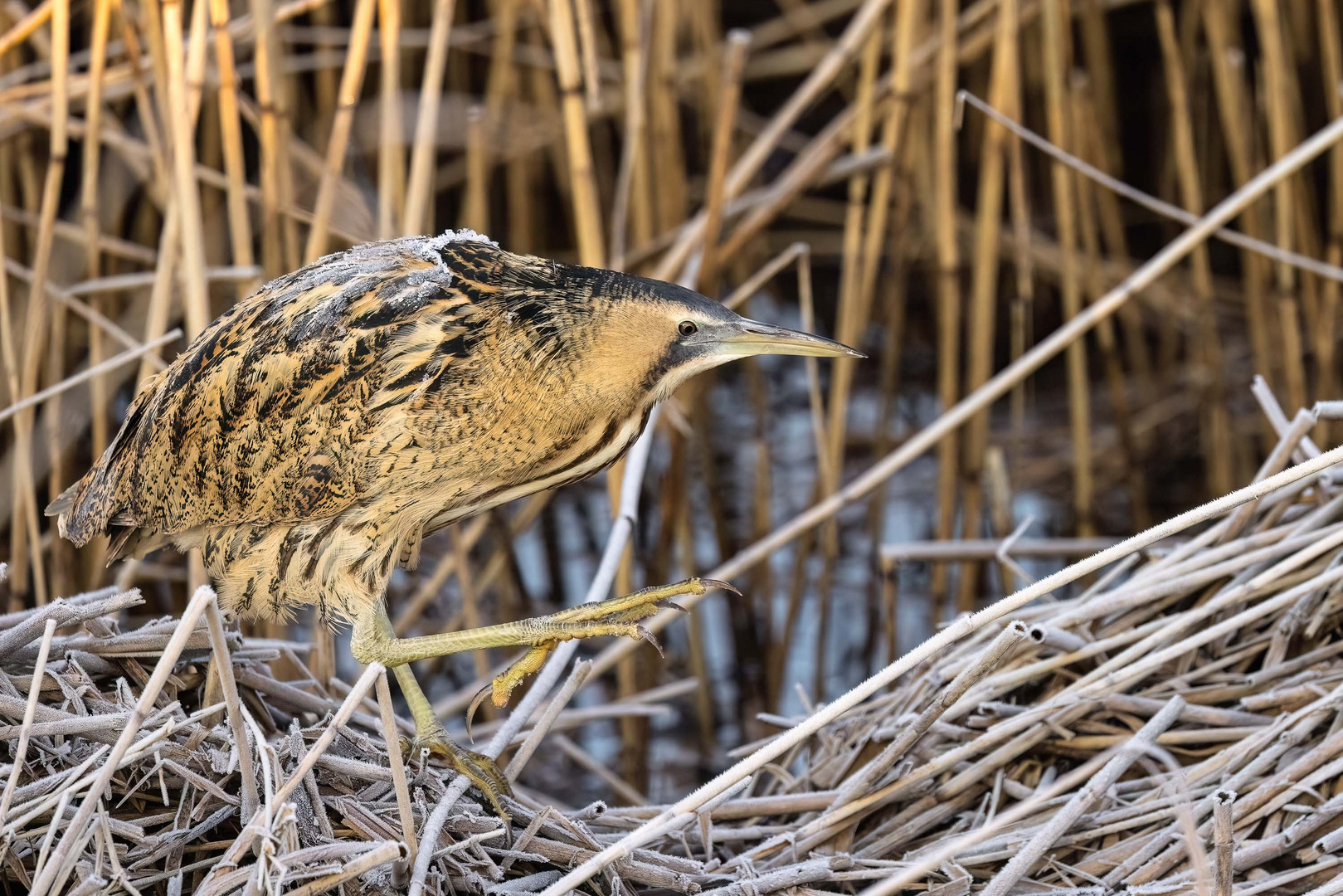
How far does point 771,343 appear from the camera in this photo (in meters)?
1.81

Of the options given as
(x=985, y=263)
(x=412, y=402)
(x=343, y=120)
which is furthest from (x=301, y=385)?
(x=985, y=263)

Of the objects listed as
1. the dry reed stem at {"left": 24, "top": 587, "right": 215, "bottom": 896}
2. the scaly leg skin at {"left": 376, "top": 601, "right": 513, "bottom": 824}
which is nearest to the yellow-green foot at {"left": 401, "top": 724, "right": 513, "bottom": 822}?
the scaly leg skin at {"left": 376, "top": 601, "right": 513, "bottom": 824}

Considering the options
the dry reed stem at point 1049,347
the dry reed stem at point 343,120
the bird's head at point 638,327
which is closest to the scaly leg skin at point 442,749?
the bird's head at point 638,327

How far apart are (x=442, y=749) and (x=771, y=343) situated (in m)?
0.65

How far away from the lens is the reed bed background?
1657 mm

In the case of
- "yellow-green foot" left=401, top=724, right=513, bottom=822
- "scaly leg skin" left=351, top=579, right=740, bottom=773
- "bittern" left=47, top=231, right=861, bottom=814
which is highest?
"bittern" left=47, top=231, right=861, bottom=814

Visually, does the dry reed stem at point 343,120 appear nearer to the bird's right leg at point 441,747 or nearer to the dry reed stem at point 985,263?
the bird's right leg at point 441,747

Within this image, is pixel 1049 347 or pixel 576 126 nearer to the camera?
pixel 576 126

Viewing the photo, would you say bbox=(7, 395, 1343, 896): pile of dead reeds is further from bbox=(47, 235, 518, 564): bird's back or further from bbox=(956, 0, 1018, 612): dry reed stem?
bbox=(956, 0, 1018, 612): dry reed stem

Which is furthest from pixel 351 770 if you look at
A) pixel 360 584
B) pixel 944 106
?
pixel 944 106

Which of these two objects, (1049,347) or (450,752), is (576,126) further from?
(450,752)

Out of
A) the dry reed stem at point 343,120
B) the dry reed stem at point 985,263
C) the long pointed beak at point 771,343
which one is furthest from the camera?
the dry reed stem at point 985,263

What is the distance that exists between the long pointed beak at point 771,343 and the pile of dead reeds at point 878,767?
39cm

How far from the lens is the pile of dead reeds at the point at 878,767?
148 centimetres
